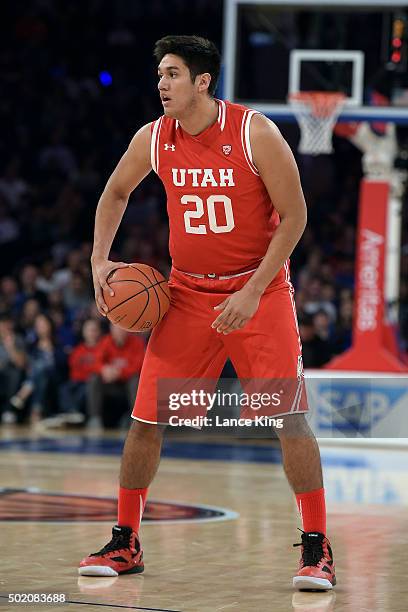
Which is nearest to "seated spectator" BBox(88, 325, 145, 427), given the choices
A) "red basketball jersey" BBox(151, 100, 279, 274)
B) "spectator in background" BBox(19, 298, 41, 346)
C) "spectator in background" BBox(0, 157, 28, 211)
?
"spectator in background" BBox(19, 298, 41, 346)

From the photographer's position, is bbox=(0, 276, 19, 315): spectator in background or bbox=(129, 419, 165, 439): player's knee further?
bbox=(0, 276, 19, 315): spectator in background

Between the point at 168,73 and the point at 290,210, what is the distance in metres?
0.77

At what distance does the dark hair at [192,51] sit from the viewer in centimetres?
502

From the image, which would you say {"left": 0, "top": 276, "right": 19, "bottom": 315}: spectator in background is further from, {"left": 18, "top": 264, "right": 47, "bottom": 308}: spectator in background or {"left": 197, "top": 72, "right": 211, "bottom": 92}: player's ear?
A: {"left": 197, "top": 72, "right": 211, "bottom": 92}: player's ear

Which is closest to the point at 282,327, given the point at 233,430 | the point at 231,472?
the point at 231,472

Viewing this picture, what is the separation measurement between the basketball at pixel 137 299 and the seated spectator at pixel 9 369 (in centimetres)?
840

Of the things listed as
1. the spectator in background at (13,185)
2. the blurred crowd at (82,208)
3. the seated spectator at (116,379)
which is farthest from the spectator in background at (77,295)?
the spectator in background at (13,185)

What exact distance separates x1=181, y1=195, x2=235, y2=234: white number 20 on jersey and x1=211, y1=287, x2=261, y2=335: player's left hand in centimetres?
32

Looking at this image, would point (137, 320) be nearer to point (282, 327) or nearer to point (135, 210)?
point (282, 327)

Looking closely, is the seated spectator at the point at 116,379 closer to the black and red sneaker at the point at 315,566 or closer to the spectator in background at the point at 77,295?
the spectator in background at the point at 77,295

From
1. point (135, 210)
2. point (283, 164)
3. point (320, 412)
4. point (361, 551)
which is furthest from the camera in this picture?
point (135, 210)

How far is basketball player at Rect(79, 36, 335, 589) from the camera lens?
4.97m

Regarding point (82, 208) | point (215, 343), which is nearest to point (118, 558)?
point (215, 343)

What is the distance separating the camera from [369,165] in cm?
1262
